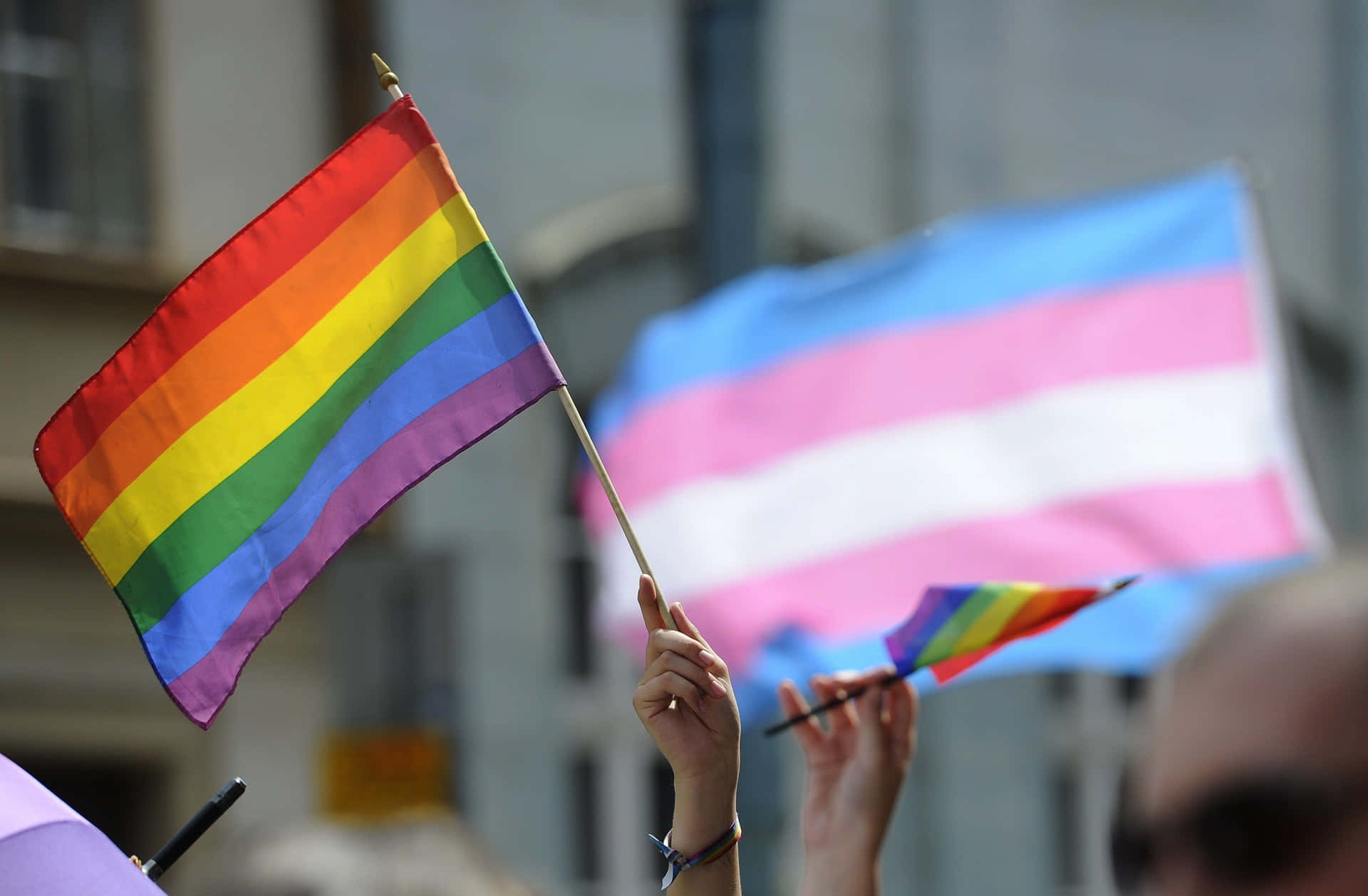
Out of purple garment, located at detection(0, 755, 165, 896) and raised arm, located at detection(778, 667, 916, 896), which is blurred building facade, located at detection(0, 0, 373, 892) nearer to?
raised arm, located at detection(778, 667, 916, 896)

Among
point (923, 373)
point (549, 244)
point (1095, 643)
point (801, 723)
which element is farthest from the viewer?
point (549, 244)

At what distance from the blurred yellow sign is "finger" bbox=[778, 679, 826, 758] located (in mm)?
5517

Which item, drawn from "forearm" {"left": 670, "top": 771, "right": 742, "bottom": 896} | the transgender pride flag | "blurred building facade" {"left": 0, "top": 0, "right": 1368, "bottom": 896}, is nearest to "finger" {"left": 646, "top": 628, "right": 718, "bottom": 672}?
"forearm" {"left": 670, "top": 771, "right": 742, "bottom": 896}

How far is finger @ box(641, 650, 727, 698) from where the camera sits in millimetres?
2234

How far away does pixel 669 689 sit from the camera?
2230 mm

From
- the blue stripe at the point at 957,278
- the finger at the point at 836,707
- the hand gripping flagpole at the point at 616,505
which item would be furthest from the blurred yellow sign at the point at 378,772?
the hand gripping flagpole at the point at 616,505

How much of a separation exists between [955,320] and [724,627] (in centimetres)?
130

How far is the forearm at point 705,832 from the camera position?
2223mm

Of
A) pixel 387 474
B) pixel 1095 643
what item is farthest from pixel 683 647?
pixel 1095 643

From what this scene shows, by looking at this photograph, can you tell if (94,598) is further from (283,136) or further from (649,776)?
(649,776)

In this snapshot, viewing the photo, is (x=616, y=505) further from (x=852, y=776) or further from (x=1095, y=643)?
(x=1095, y=643)

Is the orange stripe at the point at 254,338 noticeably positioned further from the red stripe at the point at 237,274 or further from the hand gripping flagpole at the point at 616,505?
the hand gripping flagpole at the point at 616,505

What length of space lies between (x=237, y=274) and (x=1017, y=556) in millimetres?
3858

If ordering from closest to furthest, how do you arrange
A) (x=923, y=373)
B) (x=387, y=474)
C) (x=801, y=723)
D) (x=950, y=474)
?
(x=801, y=723) < (x=387, y=474) < (x=950, y=474) < (x=923, y=373)
